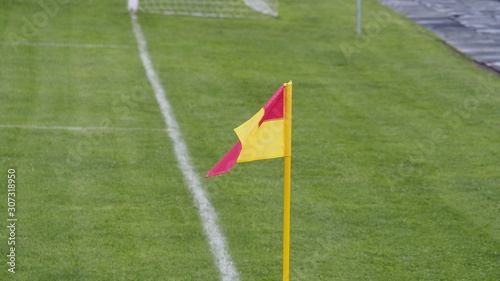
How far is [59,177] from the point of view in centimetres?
952

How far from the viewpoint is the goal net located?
64.7 ft

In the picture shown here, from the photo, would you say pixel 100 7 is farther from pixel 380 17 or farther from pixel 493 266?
pixel 493 266

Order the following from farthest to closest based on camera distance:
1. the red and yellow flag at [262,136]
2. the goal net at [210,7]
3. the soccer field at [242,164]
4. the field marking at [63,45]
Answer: the goal net at [210,7] < the field marking at [63,45] < the soccer field at [242,164] < the red and yellow flag at [262,136]

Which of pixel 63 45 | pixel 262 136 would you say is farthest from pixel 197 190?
pixel 63 45

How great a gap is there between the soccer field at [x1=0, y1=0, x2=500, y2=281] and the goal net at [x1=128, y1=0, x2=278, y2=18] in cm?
133

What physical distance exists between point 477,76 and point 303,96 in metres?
3.15

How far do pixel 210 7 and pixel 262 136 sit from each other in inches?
589

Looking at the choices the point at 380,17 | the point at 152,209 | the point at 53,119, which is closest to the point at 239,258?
the point at 152,209

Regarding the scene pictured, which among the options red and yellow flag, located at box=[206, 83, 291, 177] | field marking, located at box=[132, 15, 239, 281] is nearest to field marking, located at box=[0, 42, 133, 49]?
field marking, located at box=[132, 15, 239, 281]

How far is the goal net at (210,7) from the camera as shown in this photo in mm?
19734

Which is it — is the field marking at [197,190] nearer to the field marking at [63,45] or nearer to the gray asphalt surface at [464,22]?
the field marking at [63,45]

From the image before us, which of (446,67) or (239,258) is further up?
(239,258)

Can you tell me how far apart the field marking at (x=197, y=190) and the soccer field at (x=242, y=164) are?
0.06 m

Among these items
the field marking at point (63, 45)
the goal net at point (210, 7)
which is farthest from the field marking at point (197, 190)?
the goal net at point (210, 7)
